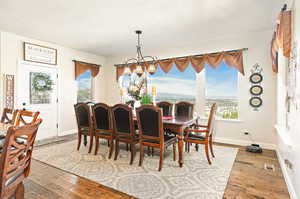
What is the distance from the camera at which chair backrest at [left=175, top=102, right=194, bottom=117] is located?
3.74m

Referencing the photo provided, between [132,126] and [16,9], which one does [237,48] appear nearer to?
[132,126]

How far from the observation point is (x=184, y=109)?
3.80 m

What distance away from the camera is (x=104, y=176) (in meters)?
2.36

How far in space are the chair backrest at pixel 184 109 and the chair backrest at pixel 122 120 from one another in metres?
1.44

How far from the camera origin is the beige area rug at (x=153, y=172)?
2.00m

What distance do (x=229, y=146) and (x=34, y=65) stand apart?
5192 millimetres

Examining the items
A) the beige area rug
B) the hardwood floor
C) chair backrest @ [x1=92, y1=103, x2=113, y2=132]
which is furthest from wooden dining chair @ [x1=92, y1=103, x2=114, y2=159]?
the hardwood floor

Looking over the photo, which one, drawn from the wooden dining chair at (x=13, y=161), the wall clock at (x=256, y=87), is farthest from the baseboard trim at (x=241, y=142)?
the wooden dining chair at (x=13, y=161)

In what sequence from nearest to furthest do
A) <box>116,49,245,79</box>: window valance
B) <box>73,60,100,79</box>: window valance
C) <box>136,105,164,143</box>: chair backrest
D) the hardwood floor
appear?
the hardwood floor
<box>136,105,164,143</box>: chair backrest
<box>116,49,245,79</box>: window valance
<box>73,60,100,79</box>: window valance

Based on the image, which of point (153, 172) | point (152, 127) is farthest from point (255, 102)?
point (153, 172)

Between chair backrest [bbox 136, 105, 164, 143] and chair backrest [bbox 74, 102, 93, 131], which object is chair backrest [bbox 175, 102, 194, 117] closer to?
chair backrest [bbox 136, 105, 164, 143]

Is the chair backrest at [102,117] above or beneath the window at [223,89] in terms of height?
beneath

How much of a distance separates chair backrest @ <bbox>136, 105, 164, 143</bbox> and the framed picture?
11.1ft

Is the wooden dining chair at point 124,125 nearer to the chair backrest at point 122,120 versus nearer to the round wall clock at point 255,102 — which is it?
the chair backrest at point 122,120
